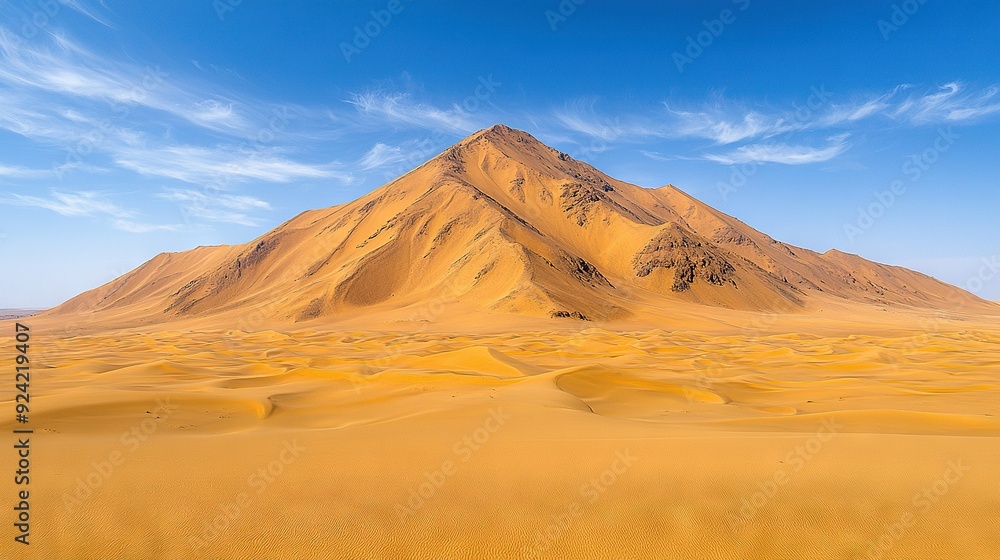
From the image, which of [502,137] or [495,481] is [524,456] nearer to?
[495,481]

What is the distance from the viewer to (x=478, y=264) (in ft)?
191

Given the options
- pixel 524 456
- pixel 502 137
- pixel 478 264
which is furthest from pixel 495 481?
pixel 502 137

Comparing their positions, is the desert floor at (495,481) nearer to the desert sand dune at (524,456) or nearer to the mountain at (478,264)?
the desert sand dune at (524,456)

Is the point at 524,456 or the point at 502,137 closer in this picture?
the point at 524,456

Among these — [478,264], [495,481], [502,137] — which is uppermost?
[502,137]

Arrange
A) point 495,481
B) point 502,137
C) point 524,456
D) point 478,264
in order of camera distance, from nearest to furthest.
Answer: point 495,481
point 524,456
point 478,264
point 502,137

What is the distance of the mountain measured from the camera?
181 ft

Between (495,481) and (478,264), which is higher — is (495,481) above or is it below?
below

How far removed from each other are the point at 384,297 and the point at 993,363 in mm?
53933

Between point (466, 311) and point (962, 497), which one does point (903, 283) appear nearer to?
point (466, 311)

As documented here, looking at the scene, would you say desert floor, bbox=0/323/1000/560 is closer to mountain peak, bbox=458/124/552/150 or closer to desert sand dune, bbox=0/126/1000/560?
desert sand dune, bbox=0/126/1000/560

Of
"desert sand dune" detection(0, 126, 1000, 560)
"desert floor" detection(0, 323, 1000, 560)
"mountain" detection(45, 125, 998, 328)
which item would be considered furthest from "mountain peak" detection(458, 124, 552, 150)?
"desert floor" detection(0, 323, 1000, 560)

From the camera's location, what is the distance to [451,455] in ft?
17.2

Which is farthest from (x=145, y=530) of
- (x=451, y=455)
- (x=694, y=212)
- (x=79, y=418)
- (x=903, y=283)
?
(x=903, y=283)
